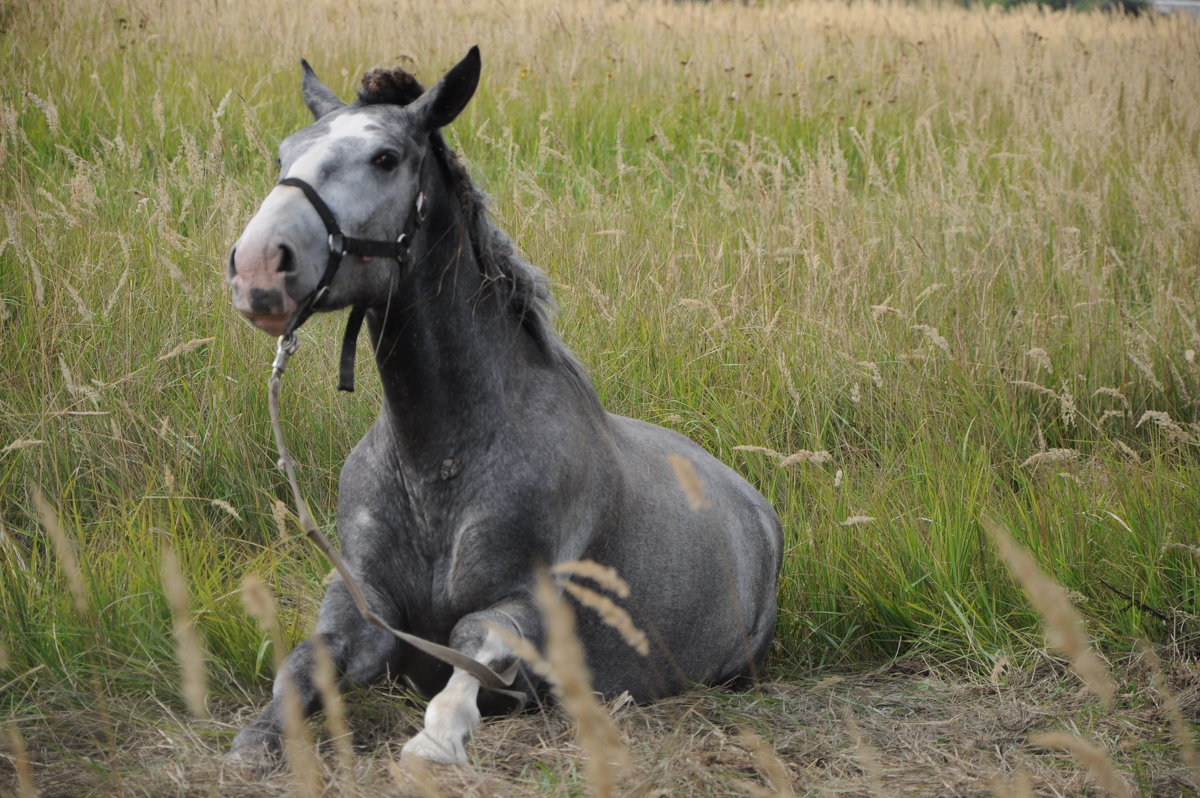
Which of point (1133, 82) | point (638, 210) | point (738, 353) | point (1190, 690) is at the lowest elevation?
point (1190, 690)

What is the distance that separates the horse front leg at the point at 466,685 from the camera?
8.40ft

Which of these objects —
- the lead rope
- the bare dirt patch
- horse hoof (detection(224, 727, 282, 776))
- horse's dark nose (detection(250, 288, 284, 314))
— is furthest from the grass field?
horse's dark nose (detection(250, 288, 284, 314))

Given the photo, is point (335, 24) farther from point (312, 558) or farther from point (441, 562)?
point (441, 562)

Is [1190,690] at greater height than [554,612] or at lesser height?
lesser

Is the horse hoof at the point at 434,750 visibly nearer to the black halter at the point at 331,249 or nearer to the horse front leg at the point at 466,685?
the horse front leg at the point at 466,685

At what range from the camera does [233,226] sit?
4.68 m

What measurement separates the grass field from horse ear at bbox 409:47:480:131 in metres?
1.23

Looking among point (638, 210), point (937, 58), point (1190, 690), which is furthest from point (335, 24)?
point (1190, 690)

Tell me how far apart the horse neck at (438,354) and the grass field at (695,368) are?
1.78ft

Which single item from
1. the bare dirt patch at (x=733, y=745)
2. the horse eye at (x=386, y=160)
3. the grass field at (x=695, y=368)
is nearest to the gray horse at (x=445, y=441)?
the horse eye at (x=386, y=160)

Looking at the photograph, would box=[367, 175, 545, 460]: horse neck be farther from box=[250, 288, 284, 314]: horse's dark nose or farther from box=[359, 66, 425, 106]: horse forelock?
box=[250, 288, 284, 314]: horse's dark nose

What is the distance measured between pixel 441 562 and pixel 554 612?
1780 millimetres

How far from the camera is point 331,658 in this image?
290 cm

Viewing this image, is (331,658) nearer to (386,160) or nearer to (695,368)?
(386,160)
